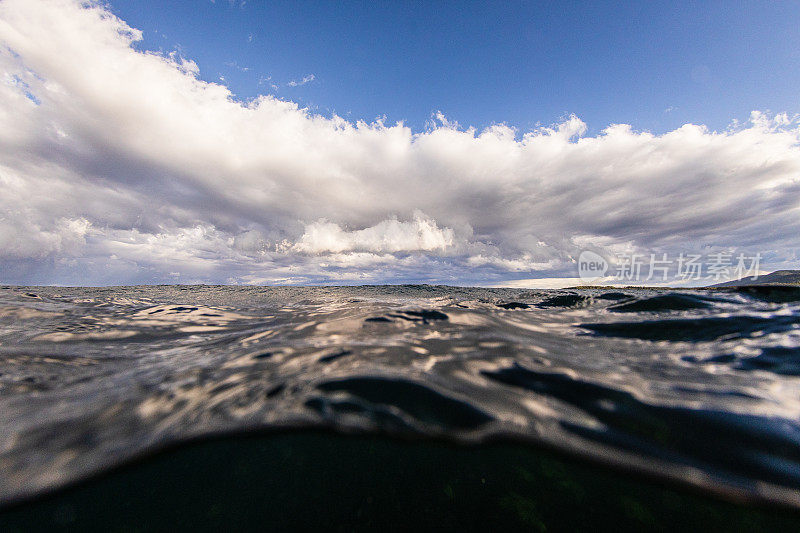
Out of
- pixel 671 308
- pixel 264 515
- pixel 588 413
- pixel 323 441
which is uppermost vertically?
pixel 671 308

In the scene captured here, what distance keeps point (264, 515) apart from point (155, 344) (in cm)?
741

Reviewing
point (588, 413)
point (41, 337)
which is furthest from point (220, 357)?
point (588, 413)

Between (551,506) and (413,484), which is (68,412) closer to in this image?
(413,484)

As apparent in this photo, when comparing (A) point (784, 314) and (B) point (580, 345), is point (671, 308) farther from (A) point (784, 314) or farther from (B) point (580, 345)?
(B) point (580, 345)

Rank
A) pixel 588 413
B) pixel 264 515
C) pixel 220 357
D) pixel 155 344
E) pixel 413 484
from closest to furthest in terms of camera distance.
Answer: pixel 264 515, pixel 413 484, pixel 588 413, pixel 220 357, pixel 155 344

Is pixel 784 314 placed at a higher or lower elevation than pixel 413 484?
higher

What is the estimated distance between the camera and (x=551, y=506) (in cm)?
293

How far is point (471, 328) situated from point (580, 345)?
2654mm

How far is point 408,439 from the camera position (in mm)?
3654

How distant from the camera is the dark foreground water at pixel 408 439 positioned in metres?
2.87

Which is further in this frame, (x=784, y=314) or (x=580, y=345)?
(x=784, y=314)

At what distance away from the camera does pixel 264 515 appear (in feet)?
9.43

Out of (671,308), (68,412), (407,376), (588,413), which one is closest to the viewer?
(588,413)

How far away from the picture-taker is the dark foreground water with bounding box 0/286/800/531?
113 inches
